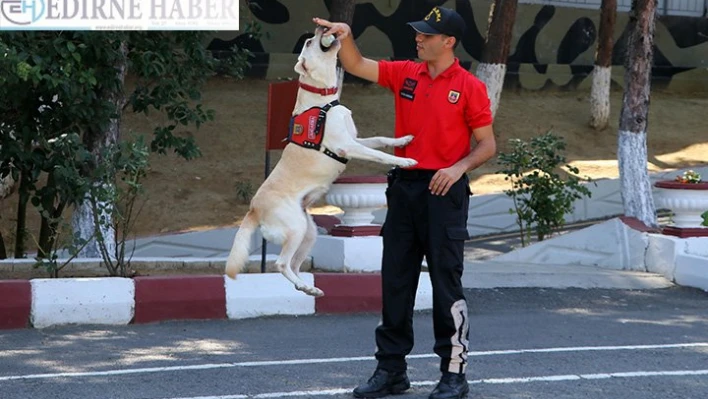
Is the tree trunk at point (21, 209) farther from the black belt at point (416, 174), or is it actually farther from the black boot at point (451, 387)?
the black boot at point (451, 387)

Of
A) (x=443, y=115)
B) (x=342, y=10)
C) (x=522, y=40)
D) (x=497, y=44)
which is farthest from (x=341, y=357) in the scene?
(x=522, y=40)

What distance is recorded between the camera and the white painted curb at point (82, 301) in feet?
26.7

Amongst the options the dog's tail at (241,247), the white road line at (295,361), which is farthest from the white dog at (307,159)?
the white road line at (295,361)

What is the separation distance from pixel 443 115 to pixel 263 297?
332 centimetres

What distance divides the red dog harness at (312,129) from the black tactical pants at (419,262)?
49 cm

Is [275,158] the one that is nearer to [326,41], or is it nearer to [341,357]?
[341,357]

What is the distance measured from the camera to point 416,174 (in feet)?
19.2

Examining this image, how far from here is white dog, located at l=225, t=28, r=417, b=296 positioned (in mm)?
5504

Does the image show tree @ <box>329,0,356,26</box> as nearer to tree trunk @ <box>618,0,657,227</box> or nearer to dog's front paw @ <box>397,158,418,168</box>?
tree trunk @ <box>618,0,657,227</box>

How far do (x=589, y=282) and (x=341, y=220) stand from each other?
2.55m

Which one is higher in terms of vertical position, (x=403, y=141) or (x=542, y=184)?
(x=403, y=141)

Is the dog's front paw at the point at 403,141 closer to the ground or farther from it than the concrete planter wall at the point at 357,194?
farther from it

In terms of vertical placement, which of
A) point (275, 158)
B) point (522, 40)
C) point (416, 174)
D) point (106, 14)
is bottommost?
point (416, 174)

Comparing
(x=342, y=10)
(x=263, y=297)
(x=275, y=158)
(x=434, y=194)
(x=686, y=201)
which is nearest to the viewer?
(x=434, y=194)
